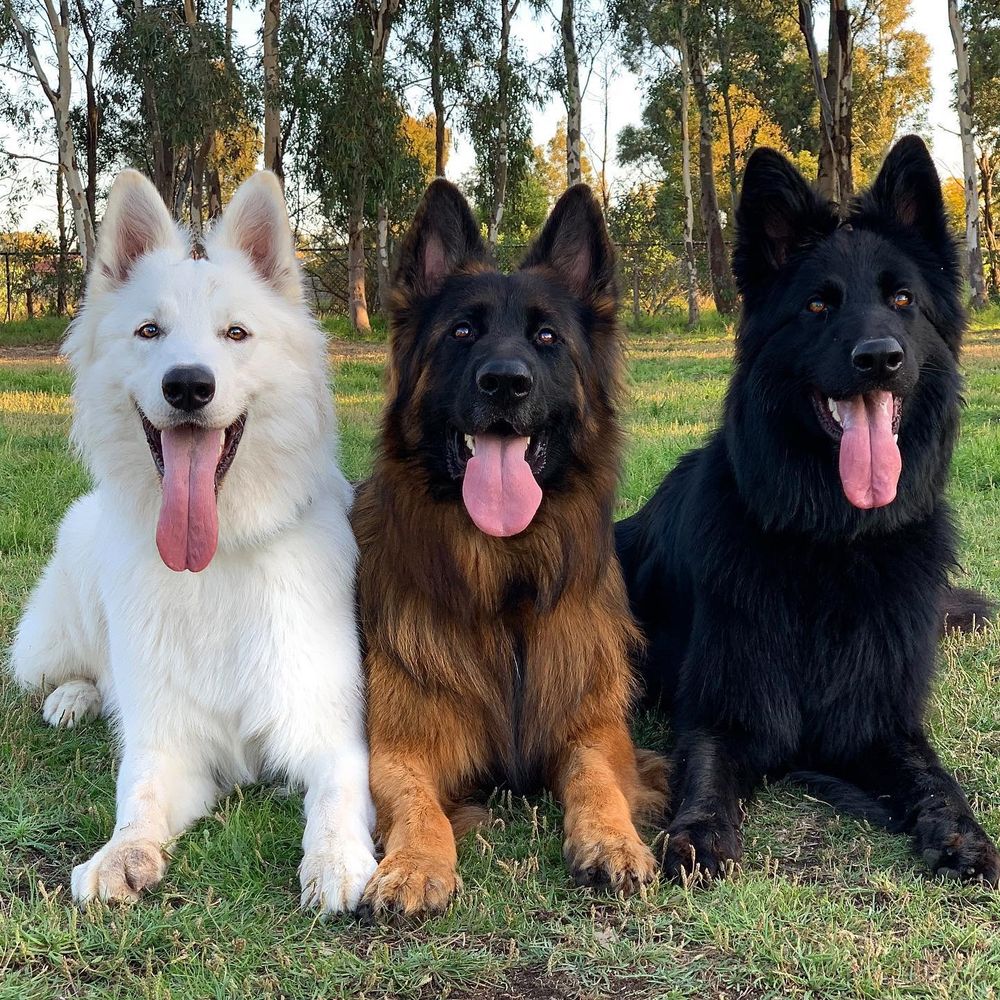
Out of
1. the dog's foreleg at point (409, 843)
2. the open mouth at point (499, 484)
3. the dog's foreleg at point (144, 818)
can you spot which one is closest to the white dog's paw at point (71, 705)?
the dog's foreleg at point (144, 818)

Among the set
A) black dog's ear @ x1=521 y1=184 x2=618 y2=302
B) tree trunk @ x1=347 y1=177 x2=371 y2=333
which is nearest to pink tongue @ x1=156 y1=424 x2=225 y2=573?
black dog's ear @ x1=521 y1=184 x2=618 y2=302

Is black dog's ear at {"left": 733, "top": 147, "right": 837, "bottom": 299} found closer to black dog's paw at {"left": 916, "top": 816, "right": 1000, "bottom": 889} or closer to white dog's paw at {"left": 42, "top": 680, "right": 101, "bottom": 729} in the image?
black dog's paw at {"left": 916, "top": 816, "right": 1000, "bottom": 889}

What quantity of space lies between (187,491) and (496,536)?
98 centimetres

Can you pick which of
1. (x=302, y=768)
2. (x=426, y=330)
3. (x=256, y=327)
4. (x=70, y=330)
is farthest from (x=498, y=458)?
(x=70, y=330)

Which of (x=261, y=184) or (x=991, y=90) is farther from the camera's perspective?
(x=991, y=90)

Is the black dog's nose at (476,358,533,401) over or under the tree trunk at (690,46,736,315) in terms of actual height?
under

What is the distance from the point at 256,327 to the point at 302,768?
1.44 meters

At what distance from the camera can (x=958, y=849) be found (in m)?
2.68

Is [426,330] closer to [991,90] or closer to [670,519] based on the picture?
[670,519]

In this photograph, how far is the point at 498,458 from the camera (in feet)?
9.94

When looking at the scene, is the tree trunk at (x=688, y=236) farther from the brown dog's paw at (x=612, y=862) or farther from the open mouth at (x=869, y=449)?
the brown dog's paw at (x=612, y=862)

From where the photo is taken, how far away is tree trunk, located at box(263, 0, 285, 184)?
1995cm

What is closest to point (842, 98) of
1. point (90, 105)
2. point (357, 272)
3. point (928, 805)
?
point (357, 272)

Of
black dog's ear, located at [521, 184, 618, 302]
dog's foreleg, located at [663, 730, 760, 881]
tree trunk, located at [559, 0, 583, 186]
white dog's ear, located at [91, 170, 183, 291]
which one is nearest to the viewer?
dog's foreleg, located at [663, 730, 760, 881]
